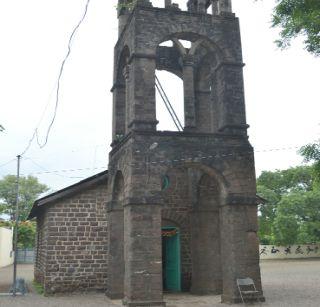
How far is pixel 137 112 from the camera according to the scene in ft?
41.5

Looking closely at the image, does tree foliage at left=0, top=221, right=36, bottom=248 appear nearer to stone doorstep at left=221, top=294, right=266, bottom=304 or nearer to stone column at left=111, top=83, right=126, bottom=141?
stone column at left=111, top=83, right=126, bottom=141

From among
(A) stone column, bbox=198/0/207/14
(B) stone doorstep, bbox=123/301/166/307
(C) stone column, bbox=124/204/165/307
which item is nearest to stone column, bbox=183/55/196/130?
(A) stone column, bbox=198/0/207/14

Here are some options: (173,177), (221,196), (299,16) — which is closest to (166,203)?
(173,177)

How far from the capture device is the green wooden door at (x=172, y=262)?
51.3ft

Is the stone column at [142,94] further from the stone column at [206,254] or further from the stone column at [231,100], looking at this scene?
the stone column at [206,254]

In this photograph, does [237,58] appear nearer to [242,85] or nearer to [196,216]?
[242,85]

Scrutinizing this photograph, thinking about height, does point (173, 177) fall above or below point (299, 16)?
below

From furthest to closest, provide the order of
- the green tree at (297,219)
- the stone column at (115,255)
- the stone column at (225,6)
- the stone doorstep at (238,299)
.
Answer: the green tree at (297,219) → the stone column at (225,6) → the stone column at (115,255) → the stone doorstep at (238,299)

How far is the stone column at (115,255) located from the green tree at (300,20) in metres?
7.72

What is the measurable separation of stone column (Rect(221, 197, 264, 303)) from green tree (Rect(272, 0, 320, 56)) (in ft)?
16.9

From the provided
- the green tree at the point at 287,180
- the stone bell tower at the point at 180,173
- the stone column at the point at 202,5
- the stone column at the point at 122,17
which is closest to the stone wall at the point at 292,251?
the green tree at the point at 287,180

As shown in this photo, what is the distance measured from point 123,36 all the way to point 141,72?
2387 millimetres

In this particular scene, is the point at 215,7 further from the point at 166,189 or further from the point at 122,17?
the point at 166,189

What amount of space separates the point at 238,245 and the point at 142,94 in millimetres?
4982
